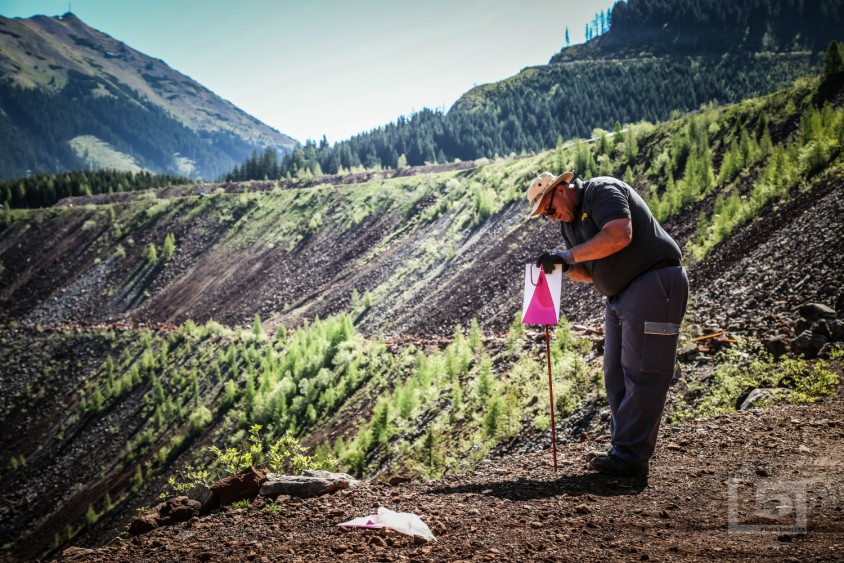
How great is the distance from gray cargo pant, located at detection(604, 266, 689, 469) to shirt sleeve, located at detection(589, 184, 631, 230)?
0.48 m

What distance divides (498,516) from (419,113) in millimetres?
104161

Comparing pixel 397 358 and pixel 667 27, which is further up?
pixel 667 27

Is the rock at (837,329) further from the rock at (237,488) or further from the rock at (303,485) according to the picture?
the rock at (237,488)

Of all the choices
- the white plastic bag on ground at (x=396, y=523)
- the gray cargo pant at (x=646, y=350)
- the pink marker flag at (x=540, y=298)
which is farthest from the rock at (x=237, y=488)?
the gray cargo pant at (x=646, y=350)

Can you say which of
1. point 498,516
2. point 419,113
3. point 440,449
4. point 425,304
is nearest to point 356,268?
point 425,304

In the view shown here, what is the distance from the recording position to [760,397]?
581cm

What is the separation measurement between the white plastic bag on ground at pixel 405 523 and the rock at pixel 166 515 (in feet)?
5.84

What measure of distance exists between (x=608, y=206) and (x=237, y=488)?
358cm

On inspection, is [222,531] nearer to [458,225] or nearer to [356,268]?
[458,225]

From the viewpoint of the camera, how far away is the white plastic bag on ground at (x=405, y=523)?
331cm

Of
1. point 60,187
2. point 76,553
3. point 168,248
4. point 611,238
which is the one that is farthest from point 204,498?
point 60,187

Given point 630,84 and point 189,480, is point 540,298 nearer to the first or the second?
point 189,480

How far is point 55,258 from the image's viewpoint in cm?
4862

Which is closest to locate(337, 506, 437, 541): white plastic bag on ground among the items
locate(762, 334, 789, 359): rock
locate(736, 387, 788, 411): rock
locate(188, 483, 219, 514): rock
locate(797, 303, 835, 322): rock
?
locate(188, 483, 219, 514): rock
